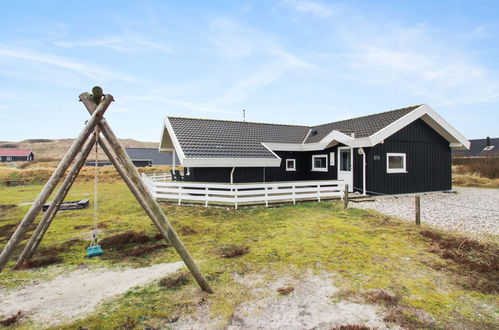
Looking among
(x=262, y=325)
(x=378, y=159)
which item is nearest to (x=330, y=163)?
(x=378, y=159)

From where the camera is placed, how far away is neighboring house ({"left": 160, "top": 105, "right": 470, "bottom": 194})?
14702mm

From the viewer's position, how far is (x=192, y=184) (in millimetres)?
13211

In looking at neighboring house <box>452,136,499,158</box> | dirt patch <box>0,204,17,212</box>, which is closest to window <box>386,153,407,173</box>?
dirt patch <box>0,204,17,212</box>

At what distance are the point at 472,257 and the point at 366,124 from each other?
1222 cm

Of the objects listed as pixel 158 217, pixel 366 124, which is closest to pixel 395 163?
pixel 366 124

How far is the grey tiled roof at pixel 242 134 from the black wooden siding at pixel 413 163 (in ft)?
4.00

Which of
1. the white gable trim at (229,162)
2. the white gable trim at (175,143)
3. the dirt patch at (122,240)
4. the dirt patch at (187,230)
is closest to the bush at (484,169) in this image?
the white gable trim at (229,162)

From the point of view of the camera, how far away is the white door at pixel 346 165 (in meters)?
15.8

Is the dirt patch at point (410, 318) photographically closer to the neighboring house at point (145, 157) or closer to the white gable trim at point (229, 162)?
the white gable trim at point (229, 162)

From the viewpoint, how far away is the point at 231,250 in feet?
22.3

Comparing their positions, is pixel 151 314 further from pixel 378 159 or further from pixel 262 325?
pixel 378 159

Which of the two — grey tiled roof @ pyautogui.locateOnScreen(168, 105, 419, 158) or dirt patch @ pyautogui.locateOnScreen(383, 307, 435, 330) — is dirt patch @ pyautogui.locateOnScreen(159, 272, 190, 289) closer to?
dirt patch @ pyautogui.locateOnScreen(383, 307, 435, 330)

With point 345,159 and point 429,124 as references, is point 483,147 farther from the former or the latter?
Answer: point 345,159

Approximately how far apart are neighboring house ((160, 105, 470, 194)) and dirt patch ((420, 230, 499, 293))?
7510 mm
